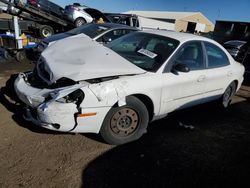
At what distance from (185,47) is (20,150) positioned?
2.97 meters

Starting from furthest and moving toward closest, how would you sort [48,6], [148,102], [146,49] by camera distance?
[48,6]
[146,49]
[148,102]

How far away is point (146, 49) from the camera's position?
403cm

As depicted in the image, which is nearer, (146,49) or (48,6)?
(146,49)

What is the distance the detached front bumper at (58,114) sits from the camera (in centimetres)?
283

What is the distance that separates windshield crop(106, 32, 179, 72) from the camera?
11.9ft

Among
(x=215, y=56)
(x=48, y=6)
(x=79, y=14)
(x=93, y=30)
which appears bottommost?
(x=215, y=56)

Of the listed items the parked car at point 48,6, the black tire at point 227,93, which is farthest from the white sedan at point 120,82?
the parked car at point 48,6

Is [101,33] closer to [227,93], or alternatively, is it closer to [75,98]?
[227,93]

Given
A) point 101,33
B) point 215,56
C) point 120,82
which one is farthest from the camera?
point 101,33

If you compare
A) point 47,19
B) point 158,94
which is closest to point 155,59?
point 158,94

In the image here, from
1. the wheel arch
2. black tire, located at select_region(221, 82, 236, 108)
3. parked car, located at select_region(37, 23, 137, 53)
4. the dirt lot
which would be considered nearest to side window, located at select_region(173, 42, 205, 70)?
the wheel arch

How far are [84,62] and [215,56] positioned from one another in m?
2.65

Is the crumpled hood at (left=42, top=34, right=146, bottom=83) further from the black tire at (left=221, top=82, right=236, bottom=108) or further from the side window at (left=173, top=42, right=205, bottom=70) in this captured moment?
the black tire at (left=221, top=82, right=236, bottom=108)

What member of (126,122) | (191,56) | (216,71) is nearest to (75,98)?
(126,122)
